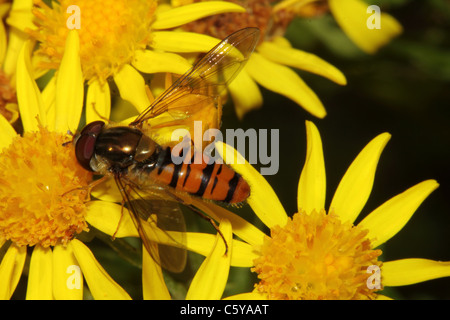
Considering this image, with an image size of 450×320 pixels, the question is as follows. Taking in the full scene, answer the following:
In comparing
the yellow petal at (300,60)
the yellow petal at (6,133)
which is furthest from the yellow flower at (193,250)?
the yellow petal at (300,60)

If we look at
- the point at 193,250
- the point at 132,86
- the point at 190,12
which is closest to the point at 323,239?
the point at 193,250

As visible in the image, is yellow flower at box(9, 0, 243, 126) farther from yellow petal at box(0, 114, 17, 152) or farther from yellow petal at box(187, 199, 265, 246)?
yellow petal at box(187, 199, 265, 246)

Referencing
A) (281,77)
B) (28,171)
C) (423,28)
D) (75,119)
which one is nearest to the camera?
(28,171)

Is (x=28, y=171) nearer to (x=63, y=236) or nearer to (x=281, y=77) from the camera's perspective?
(x=63, y=236)

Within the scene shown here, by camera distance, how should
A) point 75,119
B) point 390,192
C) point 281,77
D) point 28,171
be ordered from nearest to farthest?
point 28,171 → point 75,119 → point 281,77 → point 390,192

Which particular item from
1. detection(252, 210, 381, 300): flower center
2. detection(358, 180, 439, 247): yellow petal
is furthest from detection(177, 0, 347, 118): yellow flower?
detection(252, 210, 381, 300): flower center
